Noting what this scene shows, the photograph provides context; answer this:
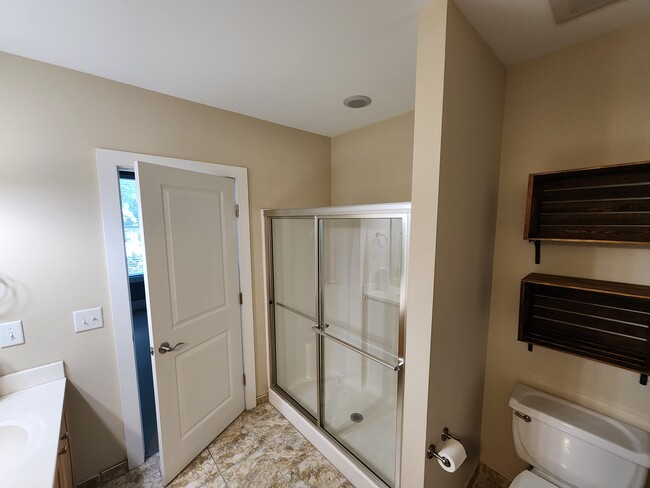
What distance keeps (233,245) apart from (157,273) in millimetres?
579

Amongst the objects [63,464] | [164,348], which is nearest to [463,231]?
[164,348]

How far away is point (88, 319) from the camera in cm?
148

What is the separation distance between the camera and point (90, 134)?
4.69 ft

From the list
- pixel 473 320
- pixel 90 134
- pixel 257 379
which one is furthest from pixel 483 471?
pixel 90 134

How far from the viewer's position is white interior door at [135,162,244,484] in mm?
1469

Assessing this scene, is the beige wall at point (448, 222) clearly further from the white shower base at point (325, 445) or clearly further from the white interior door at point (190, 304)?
the white interior door at point (190, 304)

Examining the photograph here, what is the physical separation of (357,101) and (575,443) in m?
2.15

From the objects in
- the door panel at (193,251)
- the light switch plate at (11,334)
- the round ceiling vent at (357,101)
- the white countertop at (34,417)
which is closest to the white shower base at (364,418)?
the door panel at (193,251)

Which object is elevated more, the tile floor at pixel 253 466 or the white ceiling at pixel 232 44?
the white ceiling at pixel 232 44

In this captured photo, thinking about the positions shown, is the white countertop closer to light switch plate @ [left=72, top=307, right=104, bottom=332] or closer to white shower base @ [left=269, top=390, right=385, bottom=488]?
light switch plate @ [left=72, top=307, right=104, bottom=332]

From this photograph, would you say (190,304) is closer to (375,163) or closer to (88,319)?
(88,319)

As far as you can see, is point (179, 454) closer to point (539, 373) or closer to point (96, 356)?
point (96, 356)

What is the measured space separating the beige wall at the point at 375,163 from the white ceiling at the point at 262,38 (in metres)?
0.41

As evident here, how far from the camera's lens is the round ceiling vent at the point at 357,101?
5.55ft
